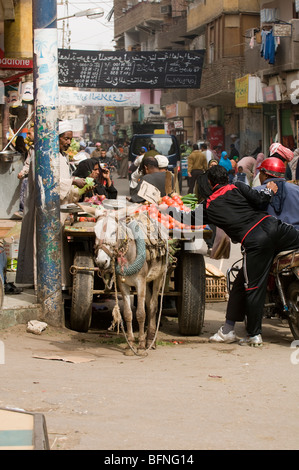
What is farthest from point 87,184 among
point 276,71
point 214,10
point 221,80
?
point 214,10

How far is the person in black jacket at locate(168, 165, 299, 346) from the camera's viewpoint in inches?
299

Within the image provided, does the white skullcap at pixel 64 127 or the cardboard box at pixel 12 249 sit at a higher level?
the white skullcap at pixel 64 127

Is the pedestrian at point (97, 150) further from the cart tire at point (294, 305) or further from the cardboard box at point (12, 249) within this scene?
the cart tire at point (294, 305)

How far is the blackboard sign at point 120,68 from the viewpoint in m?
32.4

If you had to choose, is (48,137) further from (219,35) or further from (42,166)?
(219,35)

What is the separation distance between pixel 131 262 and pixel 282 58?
2114 cm

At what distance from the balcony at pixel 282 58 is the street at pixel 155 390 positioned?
743 inches

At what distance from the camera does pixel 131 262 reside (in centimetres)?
719

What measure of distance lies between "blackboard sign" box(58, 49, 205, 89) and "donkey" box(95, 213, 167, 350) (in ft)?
84.1

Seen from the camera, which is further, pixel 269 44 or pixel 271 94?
pixel 271 94

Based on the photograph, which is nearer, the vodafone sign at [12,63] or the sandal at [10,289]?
the sandal at [10,289]

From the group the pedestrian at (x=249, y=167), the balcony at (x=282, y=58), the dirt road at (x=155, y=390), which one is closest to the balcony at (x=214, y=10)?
the balcony at (x=282, y=58)

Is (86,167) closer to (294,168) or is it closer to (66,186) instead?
(66,186)
